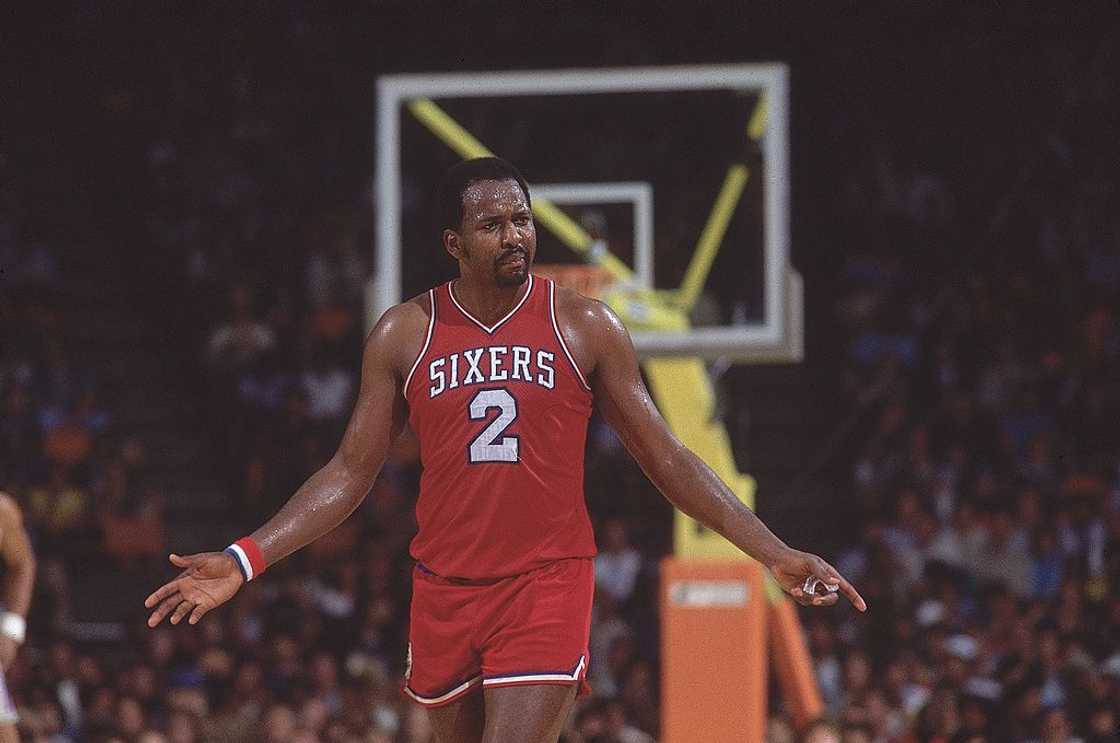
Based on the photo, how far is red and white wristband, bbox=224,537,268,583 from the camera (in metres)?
5.20

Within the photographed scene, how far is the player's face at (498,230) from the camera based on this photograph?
17.4 ft

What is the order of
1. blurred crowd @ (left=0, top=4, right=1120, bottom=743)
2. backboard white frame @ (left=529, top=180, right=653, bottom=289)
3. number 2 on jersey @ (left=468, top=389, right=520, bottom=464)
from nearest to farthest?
1. number 2 on jersey @ (left=468, top=389, right=520, bottom=464)
2. backboard white frame @ (left=529, top=180, right=653, bottom=289)
3. blurred crowd @ (left=0, top=4, right=1120, bottom=743)

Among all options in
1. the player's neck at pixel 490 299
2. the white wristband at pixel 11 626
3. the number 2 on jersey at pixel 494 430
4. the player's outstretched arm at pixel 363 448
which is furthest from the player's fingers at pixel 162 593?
the white wristband at pixel 11 626

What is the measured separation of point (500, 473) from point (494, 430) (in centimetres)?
13

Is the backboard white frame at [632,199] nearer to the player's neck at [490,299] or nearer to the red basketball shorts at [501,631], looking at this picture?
the player's neck at [490,299]

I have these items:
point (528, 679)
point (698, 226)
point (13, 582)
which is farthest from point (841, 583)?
point (698, 226)

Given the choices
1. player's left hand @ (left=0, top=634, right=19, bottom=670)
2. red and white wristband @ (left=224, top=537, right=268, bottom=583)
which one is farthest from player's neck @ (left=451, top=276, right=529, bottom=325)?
player's left hand @ (left=0, top=634, right=19, bottom=670)

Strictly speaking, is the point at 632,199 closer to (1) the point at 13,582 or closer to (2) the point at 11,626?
(1) the point at 13,582

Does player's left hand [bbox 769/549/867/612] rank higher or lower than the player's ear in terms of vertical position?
lower

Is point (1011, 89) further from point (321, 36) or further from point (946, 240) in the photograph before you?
point (321, 36)

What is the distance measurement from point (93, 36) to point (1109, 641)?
12.8m

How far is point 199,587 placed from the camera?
16.6ft

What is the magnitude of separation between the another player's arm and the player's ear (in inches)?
120

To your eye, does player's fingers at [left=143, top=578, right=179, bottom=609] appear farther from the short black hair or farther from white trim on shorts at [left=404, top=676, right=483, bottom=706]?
the short black hair
